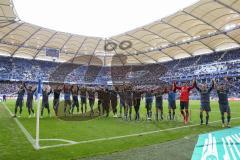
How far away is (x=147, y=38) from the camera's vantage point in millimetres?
43250

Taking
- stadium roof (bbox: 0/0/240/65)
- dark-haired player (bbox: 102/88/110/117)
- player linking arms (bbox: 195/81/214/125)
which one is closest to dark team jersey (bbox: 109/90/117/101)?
dark-haired player (bbox: 102/88/110/117)

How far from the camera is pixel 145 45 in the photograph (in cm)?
4728

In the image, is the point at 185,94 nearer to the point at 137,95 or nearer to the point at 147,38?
the point at 137,95

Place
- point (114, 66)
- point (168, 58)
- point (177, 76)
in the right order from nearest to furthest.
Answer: point (177, 76)
point (168, 58)
point (114, 66)

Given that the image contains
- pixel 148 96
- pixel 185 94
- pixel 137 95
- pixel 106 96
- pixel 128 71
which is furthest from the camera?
pixel 128 71

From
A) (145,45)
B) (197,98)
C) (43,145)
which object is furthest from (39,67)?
(43,145)

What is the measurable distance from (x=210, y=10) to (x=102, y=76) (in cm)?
4075

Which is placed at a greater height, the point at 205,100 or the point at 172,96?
the point at 172,96

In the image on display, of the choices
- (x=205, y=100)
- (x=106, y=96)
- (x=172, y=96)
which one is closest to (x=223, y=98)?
(x=205, y=100)

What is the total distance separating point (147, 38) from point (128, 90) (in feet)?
94.8

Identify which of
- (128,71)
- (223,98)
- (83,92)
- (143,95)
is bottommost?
(223,98)

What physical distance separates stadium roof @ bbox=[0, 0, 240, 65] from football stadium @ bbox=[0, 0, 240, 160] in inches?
6.7

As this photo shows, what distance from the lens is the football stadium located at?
7449 mm

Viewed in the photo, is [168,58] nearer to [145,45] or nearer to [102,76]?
[145,45]
